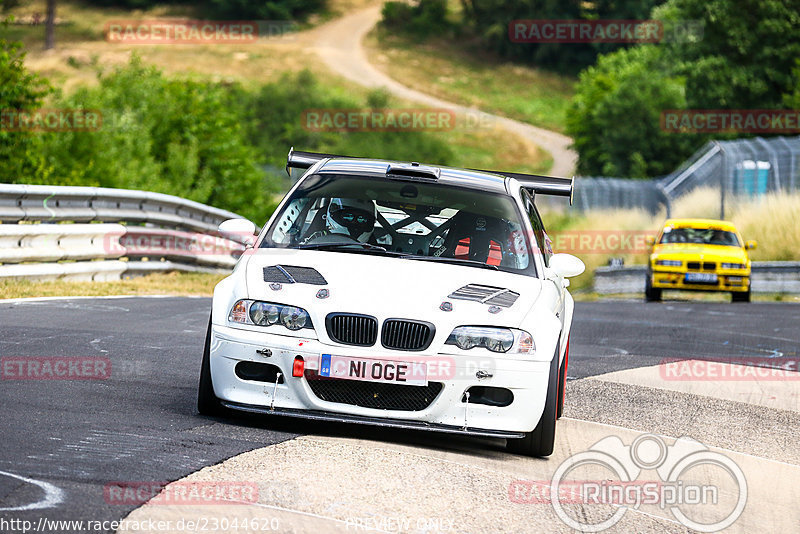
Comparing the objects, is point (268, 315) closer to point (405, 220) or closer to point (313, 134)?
point (405, 220)

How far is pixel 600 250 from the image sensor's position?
36.0 metres

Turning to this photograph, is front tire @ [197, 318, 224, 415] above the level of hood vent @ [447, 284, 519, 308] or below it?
below

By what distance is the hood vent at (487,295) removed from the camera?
22.2 feet

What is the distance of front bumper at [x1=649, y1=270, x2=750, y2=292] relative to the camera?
2217cm

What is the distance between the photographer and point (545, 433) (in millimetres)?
6758

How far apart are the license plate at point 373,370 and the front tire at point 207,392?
738 millimetres

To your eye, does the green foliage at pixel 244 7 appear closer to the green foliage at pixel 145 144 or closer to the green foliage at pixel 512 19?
the green foliage at pixel 512 19

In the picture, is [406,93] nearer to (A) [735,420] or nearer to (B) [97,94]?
(B) [97,94]
